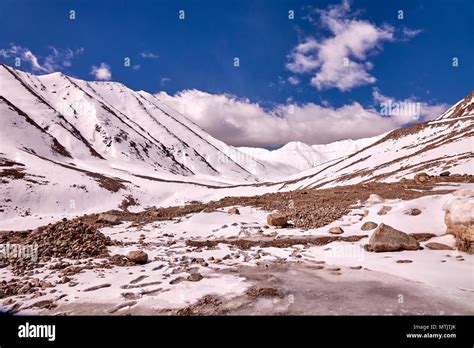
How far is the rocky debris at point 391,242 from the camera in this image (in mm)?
12414

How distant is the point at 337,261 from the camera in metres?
12.1

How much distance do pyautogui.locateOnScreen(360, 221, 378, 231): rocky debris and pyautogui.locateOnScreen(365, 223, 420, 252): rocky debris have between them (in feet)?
9.26

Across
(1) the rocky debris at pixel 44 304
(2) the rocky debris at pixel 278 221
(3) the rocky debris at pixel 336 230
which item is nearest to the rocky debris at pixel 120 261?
(1) the rocky debris at pixel 44 304

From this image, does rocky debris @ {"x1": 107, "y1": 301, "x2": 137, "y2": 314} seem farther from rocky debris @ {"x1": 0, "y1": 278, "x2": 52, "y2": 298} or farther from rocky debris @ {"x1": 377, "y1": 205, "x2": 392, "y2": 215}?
rocky debris @ {"x1": 377, "y1": 205, "x2": 392, "y2": 215}

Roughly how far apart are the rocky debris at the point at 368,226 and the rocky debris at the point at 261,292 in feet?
27.7

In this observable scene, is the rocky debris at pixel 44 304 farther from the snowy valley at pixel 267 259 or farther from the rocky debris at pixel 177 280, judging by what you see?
the rocky debris at pixel 177 280

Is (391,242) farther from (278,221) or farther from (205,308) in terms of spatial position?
(205,308)

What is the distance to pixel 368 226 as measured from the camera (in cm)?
1573

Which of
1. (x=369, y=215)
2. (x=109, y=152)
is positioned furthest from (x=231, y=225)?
(x=109, y=152)

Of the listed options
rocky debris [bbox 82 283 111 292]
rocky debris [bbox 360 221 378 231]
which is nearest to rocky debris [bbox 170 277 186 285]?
rocky debris [bbox 82 283 111 292]

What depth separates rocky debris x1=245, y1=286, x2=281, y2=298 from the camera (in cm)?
867

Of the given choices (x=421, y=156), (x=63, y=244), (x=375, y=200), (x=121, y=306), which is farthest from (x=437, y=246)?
(x=421, y=156)

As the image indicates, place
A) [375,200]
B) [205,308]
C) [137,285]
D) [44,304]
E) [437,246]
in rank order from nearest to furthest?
[205,308]
[44,304]
[137,285]
[437,246]
[375,200]

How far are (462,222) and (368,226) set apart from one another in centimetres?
454
